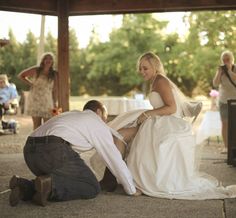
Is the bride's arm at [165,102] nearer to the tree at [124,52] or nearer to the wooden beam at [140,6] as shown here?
the wooden beam at [140,6]

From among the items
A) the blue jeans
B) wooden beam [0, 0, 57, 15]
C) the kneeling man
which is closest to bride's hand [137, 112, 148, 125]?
the kneeling man

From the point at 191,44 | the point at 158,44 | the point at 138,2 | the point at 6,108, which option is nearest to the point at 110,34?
the point at 158,44

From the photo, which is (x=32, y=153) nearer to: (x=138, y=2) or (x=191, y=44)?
(x=138, y=2)

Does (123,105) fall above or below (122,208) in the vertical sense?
above

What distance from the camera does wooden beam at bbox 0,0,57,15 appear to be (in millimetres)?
8134

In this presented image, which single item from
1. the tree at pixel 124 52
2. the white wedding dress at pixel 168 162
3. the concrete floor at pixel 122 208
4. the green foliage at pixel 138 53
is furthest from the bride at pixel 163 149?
the tree at pixel 124 52

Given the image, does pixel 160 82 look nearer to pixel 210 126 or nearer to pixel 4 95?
pixel 210 126

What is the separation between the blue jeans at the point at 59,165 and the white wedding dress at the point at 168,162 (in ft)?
2.00

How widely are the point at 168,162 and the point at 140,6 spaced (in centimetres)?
422

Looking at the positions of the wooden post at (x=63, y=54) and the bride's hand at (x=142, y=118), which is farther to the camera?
the wooden post at (x=63, y=54)

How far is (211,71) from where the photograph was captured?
2097 cm

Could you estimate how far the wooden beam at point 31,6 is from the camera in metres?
8.13

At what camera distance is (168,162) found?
4.83 m

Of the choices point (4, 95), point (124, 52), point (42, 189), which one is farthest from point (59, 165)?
point (124, 52)
